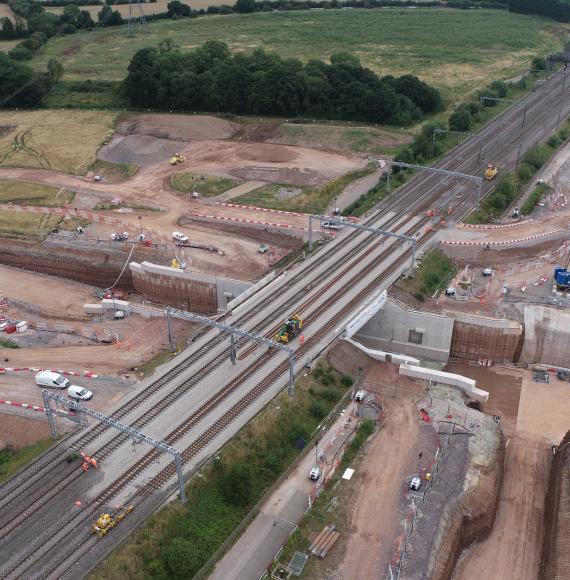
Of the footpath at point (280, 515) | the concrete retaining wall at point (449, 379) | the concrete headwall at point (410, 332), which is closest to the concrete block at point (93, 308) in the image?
the concrete headwall at point (410, 332)

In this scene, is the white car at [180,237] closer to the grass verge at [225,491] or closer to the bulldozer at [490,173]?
the grass verge at [225,491]

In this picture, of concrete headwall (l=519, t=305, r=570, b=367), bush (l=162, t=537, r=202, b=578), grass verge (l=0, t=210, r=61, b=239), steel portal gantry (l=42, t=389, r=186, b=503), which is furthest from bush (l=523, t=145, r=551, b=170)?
bush (l=162, t=537, r=202, b=578)

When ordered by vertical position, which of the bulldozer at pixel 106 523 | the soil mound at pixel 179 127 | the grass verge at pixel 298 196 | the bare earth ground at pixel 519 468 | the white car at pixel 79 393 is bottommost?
the bare earth ground at pixel 519 468

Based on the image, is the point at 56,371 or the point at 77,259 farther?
the point at 77,259

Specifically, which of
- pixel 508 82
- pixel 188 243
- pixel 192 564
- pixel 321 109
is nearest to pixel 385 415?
pixel 192 564

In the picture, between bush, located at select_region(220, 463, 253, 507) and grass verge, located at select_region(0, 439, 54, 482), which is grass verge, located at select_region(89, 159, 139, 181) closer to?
grass verge, located at select_region(0, 439, 54, 482)

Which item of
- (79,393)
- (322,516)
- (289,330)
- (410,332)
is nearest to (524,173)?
(410,332)

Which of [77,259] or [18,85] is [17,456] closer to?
[77,259]
